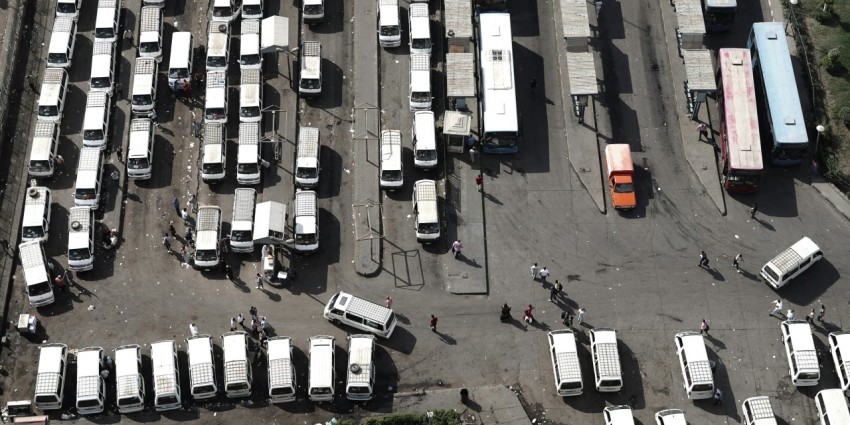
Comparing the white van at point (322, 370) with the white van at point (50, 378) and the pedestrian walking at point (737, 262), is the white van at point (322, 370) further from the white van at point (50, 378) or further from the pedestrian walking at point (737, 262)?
the pedestrian walking at point (737, 262)

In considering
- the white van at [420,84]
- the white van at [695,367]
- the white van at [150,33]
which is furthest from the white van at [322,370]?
the white van at [150,33]

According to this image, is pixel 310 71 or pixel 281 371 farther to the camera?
pixel 310 71

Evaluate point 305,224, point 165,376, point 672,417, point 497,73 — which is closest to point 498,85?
point 497,73

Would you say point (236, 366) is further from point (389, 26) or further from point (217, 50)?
point (389, 26)

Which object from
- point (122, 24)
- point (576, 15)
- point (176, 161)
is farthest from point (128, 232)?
point (576, 15)

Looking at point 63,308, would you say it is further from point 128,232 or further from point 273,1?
point 273,1
